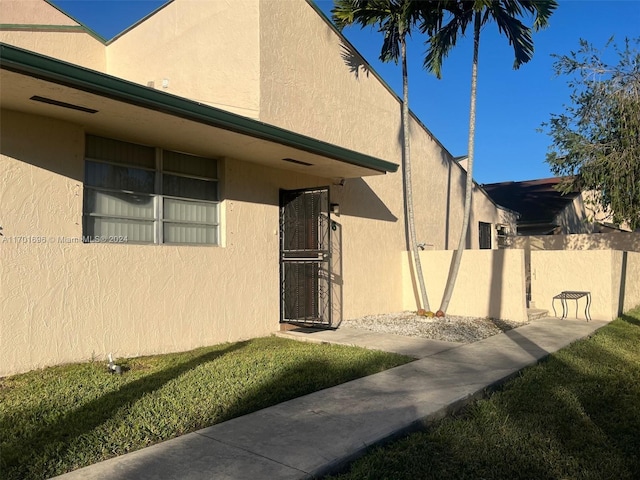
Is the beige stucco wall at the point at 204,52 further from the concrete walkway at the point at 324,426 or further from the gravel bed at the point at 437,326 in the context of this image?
the concrete walkway at the point at 324,426

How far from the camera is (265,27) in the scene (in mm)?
9398

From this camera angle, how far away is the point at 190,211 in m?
8.33

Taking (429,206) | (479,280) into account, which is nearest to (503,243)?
(429,206)

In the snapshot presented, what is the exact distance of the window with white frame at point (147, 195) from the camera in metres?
7.10

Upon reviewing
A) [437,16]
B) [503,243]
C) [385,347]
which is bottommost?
[385,347]

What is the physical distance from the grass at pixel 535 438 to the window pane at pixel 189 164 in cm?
574

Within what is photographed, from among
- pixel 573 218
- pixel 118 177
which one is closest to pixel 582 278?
pixel 118 177

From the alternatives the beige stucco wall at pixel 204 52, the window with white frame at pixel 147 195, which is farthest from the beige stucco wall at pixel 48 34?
the window with white frame at pixel 147 195

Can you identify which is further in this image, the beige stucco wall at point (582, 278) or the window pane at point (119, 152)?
the beige stucco wall at point (582, 278)

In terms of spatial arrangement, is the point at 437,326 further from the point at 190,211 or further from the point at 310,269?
the point at 190,211

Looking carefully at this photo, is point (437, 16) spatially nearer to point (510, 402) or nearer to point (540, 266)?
point (540, 266)

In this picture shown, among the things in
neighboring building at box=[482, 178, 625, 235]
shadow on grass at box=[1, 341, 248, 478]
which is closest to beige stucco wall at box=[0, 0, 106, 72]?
shadow on grass at box=[1, 341, 248, 478]

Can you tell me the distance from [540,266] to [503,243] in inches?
282

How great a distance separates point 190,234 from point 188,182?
2.92ft
